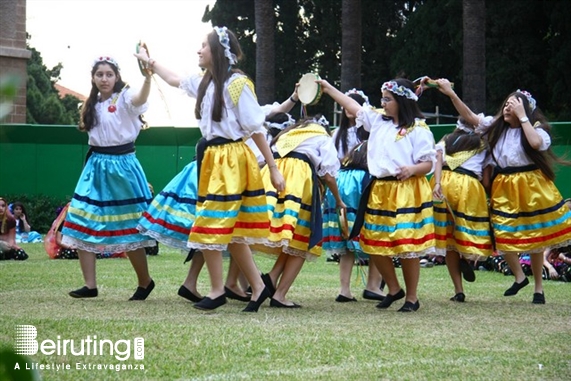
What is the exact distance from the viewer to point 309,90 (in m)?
7.03

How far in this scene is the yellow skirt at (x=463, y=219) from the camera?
299 inches

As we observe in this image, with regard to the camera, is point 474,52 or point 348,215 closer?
point 348,215

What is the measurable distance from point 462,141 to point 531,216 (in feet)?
2.84

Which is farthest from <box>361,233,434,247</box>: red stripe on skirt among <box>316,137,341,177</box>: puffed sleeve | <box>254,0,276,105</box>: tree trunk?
<box>254,0,276,105</box>: tree trunk

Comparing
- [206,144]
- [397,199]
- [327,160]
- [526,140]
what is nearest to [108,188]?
[206,144]

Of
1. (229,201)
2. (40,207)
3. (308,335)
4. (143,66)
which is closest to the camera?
(308,335)

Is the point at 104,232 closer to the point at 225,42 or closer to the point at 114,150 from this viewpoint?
the point at 114,150

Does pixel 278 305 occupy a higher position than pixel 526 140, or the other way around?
pixel 526 140

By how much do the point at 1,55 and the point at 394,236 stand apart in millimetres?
20096

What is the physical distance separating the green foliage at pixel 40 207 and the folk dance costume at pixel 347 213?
1266cm

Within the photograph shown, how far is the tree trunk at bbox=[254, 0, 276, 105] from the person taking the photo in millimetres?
22922

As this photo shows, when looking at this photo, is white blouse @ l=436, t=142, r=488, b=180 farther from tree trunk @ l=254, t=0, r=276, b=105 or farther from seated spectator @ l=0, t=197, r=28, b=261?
tree trunk @ l=254, t=0, r=276, b=105

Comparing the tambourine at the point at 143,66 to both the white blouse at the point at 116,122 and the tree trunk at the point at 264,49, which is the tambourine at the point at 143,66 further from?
the tree trunk at the point at 264,49

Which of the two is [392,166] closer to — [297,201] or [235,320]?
[297,201]
